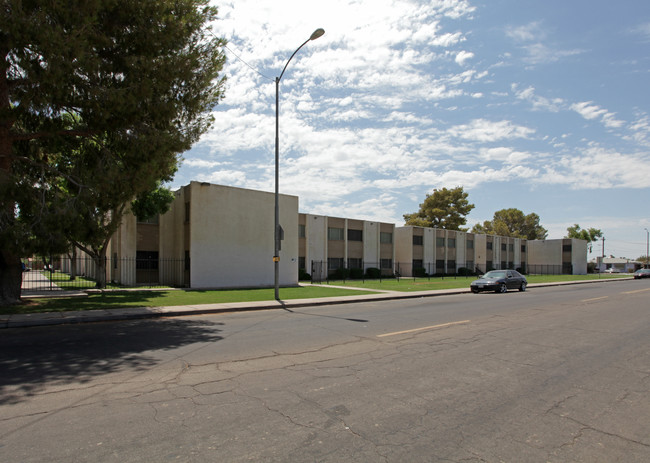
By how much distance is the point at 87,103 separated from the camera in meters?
13.0

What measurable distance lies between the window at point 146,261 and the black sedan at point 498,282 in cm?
2222

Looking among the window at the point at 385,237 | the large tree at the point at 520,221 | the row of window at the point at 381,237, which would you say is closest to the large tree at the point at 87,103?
the row of window at the point at 381,237

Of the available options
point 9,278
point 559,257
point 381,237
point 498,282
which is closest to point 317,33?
point 9,278

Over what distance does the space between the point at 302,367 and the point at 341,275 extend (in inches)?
1441

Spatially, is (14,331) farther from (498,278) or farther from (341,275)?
(341,275)

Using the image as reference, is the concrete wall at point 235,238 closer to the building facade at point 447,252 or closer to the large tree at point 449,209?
the building facade at point 447,252

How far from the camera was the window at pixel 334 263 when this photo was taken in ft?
141

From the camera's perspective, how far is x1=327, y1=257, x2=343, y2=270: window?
141ft

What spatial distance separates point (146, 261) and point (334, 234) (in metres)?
19.6

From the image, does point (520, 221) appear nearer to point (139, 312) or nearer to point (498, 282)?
point (498, 282)

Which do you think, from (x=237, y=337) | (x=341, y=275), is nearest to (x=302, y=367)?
(x=237, y=337)

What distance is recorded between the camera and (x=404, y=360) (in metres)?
7.14

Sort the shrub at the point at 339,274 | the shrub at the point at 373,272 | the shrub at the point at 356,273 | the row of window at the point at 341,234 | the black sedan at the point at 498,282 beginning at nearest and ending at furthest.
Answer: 1. the black sedan at the point at 498,282
2. the row of window at the point at 341,234
3. the shrub at the point at 339,274
4. the shrub at the point at 356,273
5. the shrub at the point at 373,272

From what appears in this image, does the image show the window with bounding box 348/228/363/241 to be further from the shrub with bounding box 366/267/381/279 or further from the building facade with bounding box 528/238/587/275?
the building facade with bounding box 528/238/587/275
